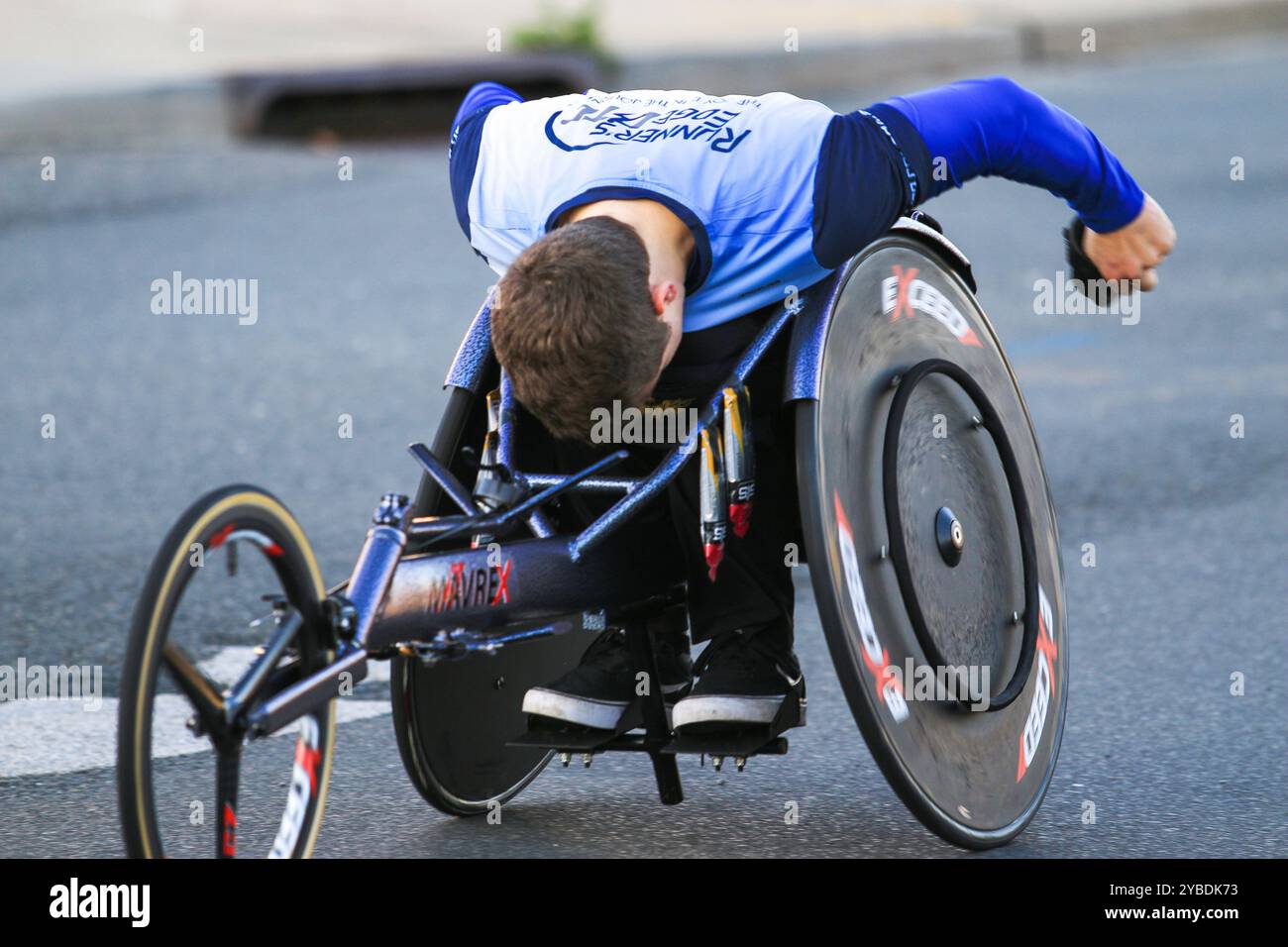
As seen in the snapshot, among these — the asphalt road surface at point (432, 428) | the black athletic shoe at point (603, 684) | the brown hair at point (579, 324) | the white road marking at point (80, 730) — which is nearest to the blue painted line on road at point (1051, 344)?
the asphalt road surface at point (432, 428)

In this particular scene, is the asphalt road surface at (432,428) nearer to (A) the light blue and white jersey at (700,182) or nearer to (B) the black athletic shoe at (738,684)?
(B) the black athletic shoe at (738,684)

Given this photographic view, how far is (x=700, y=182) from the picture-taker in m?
3.46

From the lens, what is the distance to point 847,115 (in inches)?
141

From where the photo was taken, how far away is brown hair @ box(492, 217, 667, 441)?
3.16 metres

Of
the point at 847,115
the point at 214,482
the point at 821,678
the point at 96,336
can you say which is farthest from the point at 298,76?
the point at 847,115

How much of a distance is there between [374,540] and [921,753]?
0.97 m

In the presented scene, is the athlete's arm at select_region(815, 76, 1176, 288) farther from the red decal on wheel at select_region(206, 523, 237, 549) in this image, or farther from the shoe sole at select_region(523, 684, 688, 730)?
the red decal on wheel at select_region(206, 523, 237, 549)

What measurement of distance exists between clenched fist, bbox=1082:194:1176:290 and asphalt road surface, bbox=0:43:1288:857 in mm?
1049

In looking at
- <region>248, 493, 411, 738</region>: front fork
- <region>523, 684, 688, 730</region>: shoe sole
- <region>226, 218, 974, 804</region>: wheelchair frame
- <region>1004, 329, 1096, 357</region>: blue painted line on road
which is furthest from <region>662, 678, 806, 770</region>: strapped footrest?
<region>1004, 329, 1096, 357</region>: blue painted line on road

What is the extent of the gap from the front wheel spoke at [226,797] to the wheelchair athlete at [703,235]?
775 mm

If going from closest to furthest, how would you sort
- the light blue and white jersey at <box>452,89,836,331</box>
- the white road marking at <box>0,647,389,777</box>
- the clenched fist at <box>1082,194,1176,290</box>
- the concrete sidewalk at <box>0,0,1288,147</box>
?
1. the light blue and white jersey at <box>452,89,836,331</box>
2. the clenched fist at <box>1082,194,1176,290</box>
3. the white road marking at <box>0,647,389,777</box>
4. the concrete sidewalk at <box>0,0,1288,147</box>

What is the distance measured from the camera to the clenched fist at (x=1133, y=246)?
3.86m

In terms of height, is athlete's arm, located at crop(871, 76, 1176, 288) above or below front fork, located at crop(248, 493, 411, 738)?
above

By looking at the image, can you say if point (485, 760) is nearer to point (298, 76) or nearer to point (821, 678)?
point (821, 678)
